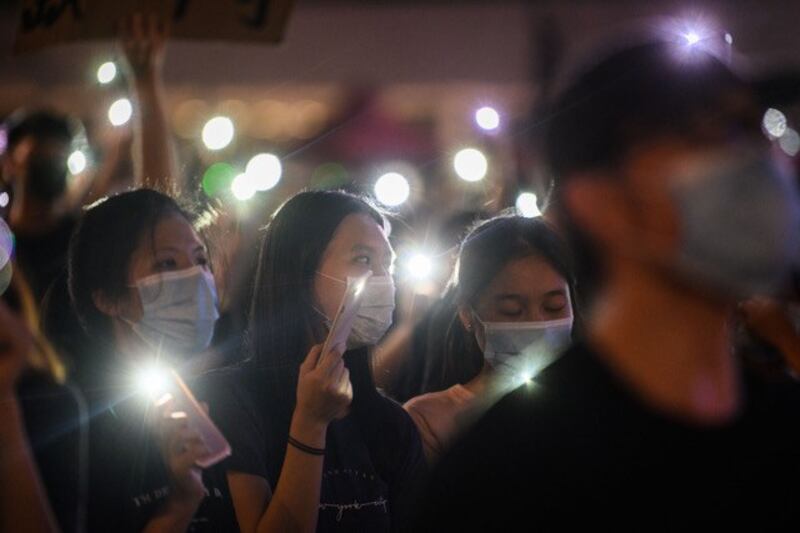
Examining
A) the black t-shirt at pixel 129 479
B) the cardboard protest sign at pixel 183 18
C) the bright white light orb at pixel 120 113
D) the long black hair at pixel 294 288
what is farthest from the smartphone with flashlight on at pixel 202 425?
the bright white light orb at pixel 120 113

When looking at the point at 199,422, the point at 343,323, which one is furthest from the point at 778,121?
the point at 199,422

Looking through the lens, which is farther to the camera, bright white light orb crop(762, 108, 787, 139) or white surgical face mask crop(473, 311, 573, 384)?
bright white light orb crop(762, 108, 787, 139)

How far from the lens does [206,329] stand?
353 cm

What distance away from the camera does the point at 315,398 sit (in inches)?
115

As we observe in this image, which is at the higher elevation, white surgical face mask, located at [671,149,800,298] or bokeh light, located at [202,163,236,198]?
bokeh light, located at [202,163,236,198]

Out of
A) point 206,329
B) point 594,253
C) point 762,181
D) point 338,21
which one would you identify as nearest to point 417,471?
point 206,329

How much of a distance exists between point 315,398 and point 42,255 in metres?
1.62

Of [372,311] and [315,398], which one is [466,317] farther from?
[315,398]

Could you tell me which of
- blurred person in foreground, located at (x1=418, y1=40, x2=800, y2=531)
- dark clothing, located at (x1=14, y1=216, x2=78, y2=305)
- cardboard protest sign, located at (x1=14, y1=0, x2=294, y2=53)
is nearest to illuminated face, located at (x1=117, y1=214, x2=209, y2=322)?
dark clothing, located at (x1=14, y1=216, x2=78, y2=305)

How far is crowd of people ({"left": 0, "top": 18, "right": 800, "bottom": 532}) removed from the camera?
1.97 meters

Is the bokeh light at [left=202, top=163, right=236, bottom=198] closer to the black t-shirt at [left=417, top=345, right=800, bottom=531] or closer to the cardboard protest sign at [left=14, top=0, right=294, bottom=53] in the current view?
the cardboard protest sign at [left=14, top=0, right=294, bottom=53]

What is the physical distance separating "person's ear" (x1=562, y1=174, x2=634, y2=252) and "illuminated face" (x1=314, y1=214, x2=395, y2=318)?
1246 mm

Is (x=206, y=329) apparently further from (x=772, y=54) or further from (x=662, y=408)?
(x=772, y=54)

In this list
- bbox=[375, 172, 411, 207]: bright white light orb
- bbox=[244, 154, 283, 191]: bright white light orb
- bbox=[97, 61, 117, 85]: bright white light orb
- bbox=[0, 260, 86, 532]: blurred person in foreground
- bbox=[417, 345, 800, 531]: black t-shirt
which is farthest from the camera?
bbox=[244, 154, 283, 191]: bright white light orb
